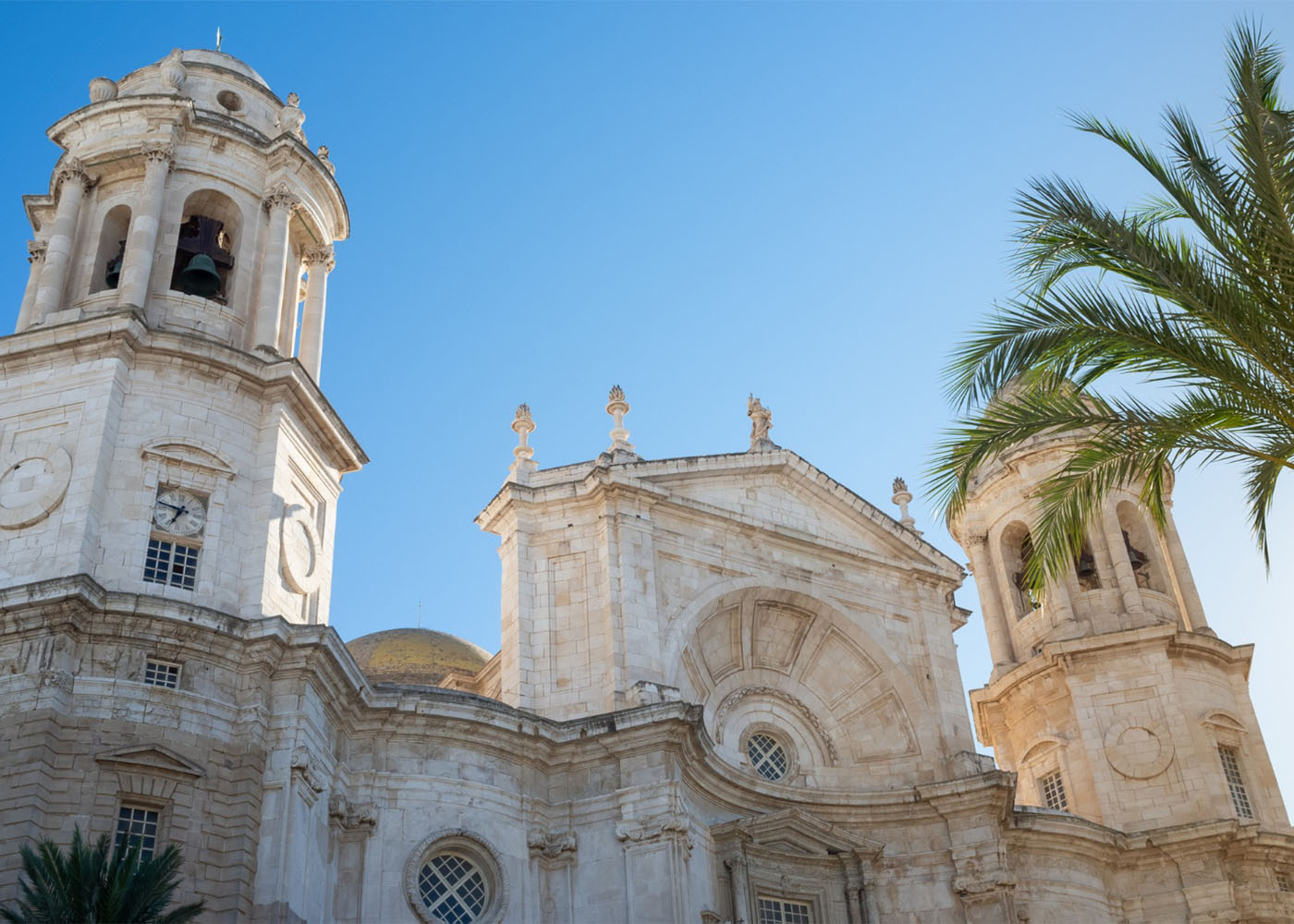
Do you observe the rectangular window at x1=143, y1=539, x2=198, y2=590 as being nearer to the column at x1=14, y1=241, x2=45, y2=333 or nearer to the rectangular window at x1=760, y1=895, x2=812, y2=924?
the column at x1=14, y1=241, x2=45, y2=333

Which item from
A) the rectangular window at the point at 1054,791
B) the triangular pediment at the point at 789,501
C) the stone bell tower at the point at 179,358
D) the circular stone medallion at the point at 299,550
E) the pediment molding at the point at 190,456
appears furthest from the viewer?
the rectangular window at the point at 1054,791

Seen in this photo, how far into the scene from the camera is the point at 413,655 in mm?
41250

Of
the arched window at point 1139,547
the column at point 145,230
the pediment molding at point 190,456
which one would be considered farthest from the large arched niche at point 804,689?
the column at point 145,230

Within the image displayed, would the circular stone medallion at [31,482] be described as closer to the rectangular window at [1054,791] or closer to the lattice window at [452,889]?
the lattice window at [452,889]

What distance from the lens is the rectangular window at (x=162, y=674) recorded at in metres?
23.5

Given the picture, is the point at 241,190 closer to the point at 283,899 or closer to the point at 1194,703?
the point at 283,899

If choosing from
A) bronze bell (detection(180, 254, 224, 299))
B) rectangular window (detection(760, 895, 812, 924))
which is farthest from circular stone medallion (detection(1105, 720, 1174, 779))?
bronze bell (detection(180, 254, 224, 299))

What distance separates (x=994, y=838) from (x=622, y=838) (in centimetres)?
895

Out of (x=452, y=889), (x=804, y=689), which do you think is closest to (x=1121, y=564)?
(x=804, y=689)

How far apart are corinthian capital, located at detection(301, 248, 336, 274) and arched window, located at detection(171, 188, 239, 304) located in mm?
1693

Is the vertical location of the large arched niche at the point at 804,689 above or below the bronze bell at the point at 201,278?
below

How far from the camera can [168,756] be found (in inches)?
896

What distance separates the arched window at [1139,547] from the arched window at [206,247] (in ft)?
→ 78.1

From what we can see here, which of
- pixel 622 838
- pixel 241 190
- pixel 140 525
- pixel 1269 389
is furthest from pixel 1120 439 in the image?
pixel 241 190
